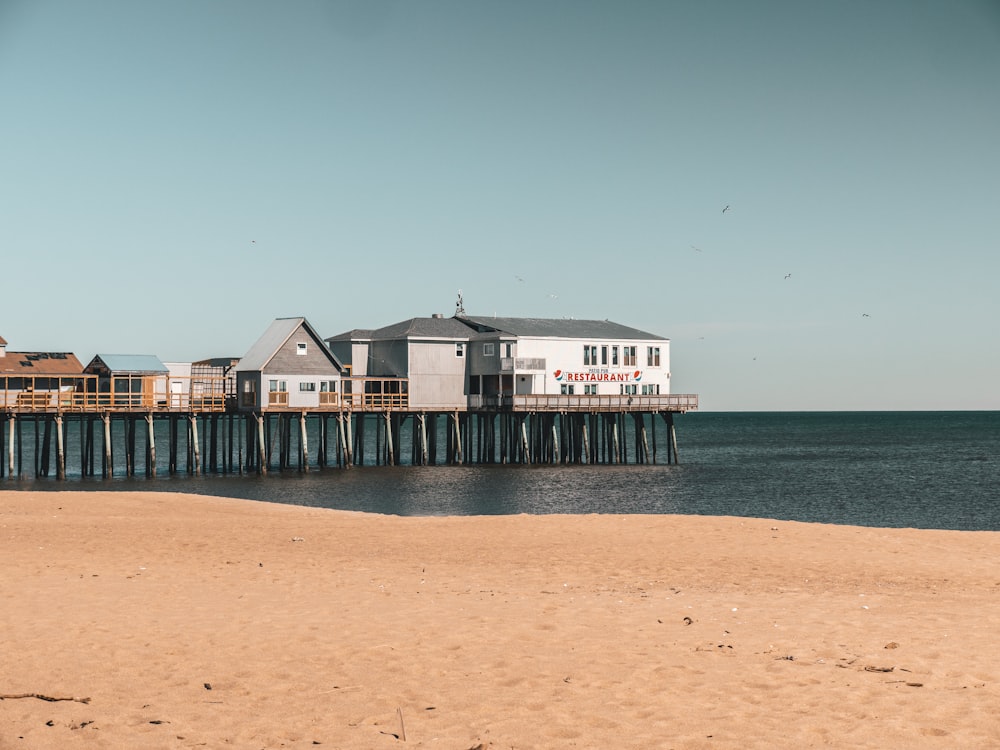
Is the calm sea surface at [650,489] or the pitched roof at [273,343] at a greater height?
the pitched roof at [273,343]

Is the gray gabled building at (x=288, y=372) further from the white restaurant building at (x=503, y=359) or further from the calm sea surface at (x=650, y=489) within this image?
the white restaurant building at (x=503, y=359)

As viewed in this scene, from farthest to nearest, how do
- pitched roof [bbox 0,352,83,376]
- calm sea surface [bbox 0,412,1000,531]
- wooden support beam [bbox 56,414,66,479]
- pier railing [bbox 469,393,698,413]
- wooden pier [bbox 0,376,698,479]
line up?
pier railing [bbox 469,393,698,413]
pitched roof [bbox 0,352,83,376]
wooden pier [bbox 0,376,698,479]
wooden support beam [bbox 56,414,66,479]
calm sea surface [bbox 0,412,1000,531]

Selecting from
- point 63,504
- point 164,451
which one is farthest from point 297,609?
point 164,451

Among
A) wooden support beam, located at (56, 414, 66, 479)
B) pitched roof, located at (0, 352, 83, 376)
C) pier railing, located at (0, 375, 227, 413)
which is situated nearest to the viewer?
wooden support beam, located at (56, 414, 66, 479)

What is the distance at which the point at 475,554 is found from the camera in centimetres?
2347

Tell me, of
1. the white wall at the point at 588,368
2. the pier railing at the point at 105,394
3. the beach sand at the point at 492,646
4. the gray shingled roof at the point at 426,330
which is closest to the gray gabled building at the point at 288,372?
the pier railing at the point at 105,394

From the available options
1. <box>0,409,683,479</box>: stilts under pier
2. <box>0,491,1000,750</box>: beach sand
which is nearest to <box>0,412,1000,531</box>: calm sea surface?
<box>0,409,683,479</box>: stilts under pier

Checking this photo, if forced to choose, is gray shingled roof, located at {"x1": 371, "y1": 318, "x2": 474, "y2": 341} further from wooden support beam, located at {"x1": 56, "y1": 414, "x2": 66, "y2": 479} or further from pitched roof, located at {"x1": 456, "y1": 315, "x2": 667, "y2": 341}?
wooden support beam, located at {"x1": 56, "y1": 414, "x2": 66, "y2": 479}

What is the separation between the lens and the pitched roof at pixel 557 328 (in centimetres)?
7119

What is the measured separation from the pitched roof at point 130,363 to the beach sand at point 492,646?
41.4 meters

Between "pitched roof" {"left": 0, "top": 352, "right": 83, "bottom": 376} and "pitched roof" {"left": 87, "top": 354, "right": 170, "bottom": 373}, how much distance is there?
6.50ft

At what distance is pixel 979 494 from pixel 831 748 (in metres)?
49.8

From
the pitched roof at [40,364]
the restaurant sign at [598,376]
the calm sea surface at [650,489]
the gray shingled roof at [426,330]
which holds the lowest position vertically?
the calm sea surface at [650,489]

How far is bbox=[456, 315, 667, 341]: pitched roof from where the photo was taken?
71.2 m
